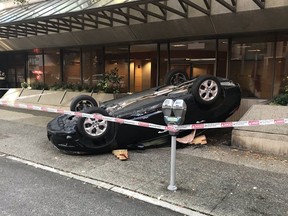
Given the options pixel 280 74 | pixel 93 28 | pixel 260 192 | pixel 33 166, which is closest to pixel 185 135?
pixel 260 192

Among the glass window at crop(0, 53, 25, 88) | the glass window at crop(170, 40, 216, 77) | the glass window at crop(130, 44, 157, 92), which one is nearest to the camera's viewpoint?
the glass window at crop(170, 40, 216, 77)

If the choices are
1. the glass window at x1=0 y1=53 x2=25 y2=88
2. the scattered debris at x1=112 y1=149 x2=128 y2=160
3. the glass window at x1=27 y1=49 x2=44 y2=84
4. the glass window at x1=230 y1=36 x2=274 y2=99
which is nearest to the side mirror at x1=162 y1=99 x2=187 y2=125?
the scattered debris at x1=112 y1=149 x2=128 y2=160

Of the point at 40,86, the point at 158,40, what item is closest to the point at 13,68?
the point at 40,86

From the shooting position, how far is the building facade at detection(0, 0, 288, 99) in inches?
362

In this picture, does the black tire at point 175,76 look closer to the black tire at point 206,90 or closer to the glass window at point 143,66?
the black tire at point 206,90

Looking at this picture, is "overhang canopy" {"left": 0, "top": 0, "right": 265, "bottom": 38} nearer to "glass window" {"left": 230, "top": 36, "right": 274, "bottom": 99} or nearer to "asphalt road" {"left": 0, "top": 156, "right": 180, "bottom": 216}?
"glass window" {"left": 230, "top": 36, "right": 274, "bottom": 99}

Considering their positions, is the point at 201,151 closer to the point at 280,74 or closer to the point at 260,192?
the point at 260,192

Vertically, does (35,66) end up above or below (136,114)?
above

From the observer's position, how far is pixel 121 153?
6.19 metres

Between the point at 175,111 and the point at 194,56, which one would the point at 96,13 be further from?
the point at 175,111

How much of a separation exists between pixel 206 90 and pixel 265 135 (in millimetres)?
1554

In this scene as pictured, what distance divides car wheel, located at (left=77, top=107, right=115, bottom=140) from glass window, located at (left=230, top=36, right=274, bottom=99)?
618 centimetres

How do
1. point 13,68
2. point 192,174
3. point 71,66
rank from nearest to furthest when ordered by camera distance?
1. point 192,174
2. point 71,66
3. point 13,68

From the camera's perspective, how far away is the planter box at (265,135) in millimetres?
6277
